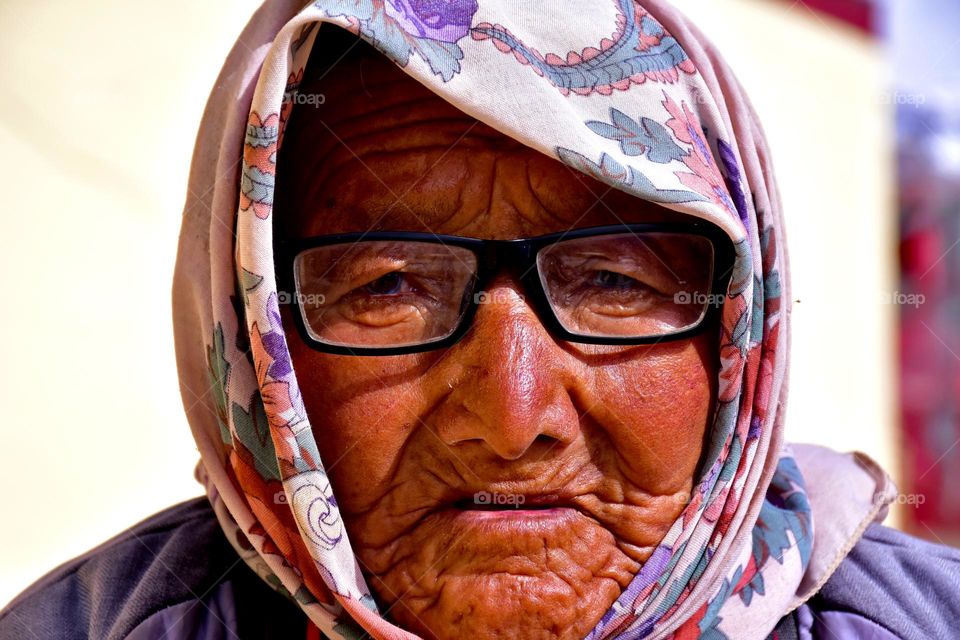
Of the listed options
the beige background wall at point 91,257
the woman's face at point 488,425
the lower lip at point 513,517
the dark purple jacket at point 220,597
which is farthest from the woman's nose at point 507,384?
the beige background wall at point 91,257

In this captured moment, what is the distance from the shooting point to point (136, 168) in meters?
4.04

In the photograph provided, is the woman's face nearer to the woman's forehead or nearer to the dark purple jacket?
the woman's forehead

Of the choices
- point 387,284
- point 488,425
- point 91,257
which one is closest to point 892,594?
point 488,425

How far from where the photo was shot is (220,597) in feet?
6.07

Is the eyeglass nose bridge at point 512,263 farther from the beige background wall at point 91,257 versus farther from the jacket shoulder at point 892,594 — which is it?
the beige background wall at point 91,257

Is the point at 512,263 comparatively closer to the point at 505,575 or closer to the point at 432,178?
the point at 432,178

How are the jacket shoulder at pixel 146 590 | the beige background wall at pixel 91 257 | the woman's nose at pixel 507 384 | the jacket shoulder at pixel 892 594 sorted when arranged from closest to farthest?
the woman's nose at pixel 507 384 < the jacket shoulder at pixel 892 594 < the jacket shoulder at pixel 146 590 < the beige background wall at pixel 91 257

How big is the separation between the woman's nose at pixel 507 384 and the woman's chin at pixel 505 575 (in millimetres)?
142

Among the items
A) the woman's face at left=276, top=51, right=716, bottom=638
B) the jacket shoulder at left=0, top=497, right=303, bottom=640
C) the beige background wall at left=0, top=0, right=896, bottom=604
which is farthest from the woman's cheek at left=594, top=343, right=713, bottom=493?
the beige background wall at left=0, top=0, right=896, bottom=604

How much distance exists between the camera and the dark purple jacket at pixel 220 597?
1.73 metres

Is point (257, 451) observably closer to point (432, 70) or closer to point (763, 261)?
point (432, 70)

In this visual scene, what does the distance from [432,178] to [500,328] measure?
30 cm

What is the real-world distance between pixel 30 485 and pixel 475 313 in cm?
315

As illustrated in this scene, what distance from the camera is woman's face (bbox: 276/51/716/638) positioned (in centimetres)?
145
